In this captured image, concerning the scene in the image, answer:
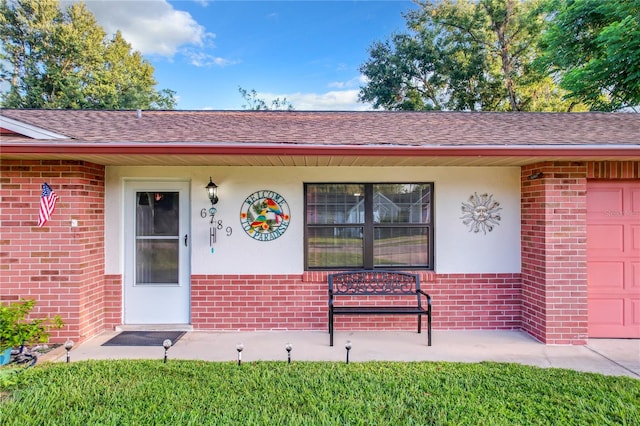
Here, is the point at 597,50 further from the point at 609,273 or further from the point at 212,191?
the point at 212,191

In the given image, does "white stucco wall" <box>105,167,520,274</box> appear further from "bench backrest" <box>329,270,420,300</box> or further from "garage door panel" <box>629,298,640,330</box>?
"garage door panel" <box>629,298,640,330</box>

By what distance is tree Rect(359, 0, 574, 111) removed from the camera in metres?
17.7

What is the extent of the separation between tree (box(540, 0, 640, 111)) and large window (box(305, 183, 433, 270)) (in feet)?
35.5

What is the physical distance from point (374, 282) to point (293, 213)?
1558mm

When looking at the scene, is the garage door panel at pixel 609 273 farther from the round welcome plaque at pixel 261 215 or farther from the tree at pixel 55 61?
the tree at pixel 55 61

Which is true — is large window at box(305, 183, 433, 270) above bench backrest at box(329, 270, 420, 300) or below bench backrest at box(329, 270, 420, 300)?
above

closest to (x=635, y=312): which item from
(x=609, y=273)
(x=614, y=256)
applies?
(x=609, y=273)

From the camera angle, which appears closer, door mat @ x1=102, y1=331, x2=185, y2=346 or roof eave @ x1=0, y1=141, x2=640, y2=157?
roof eave @ x1=0, y1=141, x2=640, y2=157

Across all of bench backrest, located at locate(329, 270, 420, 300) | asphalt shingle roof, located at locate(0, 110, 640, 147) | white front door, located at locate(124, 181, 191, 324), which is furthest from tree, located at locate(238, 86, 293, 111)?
bench backrest, located at locate(329, 270, 420, 300)

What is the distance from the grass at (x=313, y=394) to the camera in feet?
9.63

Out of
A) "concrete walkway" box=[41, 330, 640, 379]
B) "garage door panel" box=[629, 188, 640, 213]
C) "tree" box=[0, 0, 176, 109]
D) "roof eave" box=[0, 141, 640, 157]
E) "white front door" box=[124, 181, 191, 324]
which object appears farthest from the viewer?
"tree" box=[0, 0, 176, 109]

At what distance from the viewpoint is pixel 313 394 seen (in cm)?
330

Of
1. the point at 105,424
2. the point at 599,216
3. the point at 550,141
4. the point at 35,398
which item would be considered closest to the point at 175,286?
the point at 35,398

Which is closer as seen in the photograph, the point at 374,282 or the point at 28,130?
the point at 28,130
